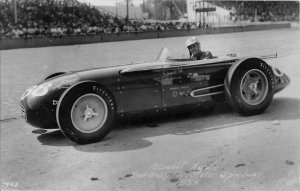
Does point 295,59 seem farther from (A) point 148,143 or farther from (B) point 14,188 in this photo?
(B) point 14,188

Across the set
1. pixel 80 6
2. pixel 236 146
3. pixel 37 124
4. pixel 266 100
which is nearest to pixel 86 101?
pixel 37 124

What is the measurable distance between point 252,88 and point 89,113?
86.0 inches

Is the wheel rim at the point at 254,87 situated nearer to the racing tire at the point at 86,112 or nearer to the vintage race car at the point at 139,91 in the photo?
the vintage race car at the point at 139,91

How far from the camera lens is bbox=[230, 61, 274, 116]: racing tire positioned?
5473 mm

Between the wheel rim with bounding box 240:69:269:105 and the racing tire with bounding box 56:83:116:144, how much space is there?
5.98ft

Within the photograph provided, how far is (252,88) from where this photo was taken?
5.63 metres

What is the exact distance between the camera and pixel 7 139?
540cm

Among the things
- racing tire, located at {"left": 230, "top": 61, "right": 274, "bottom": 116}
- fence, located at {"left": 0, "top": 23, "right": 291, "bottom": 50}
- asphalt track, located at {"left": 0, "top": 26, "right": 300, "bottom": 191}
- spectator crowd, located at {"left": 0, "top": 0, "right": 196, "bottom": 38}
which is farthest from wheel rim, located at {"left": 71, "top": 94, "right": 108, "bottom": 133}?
spectator crowd, located at {"left": 0, "top": 0, "right": 196, "bottom": 38}

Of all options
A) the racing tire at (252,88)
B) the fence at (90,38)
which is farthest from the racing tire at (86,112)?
the fence at (90,38)

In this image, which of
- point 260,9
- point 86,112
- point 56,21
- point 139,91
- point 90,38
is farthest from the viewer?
point 260,9

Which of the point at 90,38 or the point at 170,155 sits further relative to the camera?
the point at 90,38

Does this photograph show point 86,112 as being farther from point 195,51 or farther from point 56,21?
point 56,21

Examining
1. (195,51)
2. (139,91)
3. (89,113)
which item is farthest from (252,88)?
(89,113)

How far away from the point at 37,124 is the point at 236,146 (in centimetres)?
222
